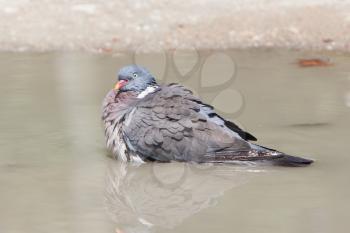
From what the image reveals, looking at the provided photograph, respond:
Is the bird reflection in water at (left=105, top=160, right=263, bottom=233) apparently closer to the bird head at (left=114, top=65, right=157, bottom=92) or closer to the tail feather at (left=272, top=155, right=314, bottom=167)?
the tail feather at (left=272, top=155, right=314, bottom=167)

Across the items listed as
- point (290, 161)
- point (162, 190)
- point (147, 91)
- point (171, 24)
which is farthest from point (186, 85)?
point (162, 190)

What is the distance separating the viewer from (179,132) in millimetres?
7000

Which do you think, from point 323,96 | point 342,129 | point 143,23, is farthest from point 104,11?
point 342,129

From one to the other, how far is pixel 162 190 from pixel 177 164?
543mm

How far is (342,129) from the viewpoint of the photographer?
7617 mm

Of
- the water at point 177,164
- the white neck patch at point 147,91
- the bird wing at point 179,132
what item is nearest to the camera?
the water at point 177,164

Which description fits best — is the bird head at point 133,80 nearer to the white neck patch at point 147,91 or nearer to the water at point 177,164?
the white neck patch at point 147,91

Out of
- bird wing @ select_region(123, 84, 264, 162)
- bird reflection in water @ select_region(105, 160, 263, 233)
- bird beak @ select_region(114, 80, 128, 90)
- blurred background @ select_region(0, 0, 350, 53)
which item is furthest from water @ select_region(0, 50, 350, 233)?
bird beak @ select_region(114, 80, 128, 90)

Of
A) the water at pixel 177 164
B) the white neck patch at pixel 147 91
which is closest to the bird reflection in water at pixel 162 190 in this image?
the water at pixel 177 164

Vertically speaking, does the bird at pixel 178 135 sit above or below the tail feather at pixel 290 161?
above

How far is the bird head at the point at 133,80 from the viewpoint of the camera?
7422 mm

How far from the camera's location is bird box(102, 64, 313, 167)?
688cm

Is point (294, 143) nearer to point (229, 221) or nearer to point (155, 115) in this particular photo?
point (155, 115)

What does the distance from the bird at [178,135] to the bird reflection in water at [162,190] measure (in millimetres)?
76
